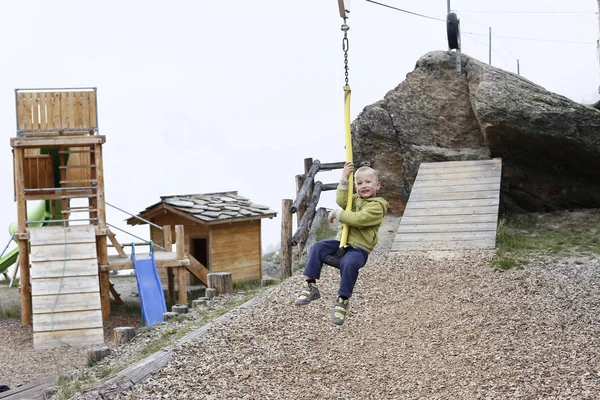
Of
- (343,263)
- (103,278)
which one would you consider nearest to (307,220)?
(103,278)

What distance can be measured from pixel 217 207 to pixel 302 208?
13.8 ft

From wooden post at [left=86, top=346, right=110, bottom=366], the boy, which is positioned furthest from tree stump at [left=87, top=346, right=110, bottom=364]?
the boy

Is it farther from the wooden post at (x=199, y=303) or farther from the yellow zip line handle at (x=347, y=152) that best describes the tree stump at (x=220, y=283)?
the yellow zip line handle at (x=347, y=152)

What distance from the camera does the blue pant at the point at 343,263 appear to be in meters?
7.11

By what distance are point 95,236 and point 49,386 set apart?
6436mm

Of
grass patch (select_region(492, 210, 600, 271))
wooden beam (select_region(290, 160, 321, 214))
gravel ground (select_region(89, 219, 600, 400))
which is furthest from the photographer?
wooden beam (select_region(290, 160, 321, 214))

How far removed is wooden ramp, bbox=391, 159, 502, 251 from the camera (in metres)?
12.9

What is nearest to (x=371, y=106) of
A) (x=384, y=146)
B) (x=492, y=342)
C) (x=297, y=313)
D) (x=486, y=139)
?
(x=384, y=146)

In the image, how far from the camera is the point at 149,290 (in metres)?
15.9

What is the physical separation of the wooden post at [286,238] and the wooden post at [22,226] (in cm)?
578

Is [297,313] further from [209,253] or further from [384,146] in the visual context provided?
[209,253]

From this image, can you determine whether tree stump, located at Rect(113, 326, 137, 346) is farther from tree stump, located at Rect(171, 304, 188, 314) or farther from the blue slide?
the blue slide

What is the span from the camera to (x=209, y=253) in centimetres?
1955

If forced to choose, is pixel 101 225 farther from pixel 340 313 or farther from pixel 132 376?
pixel 340 313
